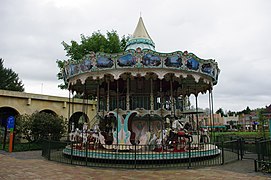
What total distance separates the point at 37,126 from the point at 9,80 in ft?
99.3

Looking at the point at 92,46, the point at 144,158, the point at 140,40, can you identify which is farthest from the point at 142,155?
the point at 92,46

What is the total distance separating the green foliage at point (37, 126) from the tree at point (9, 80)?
26.7 meters

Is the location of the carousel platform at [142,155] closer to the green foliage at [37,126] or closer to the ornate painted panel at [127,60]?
the ornate painted panel at [127,60]

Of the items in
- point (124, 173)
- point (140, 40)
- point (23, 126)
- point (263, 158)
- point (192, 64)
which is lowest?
point (124, 173)

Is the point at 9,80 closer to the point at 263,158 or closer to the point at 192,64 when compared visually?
the point at 192,64

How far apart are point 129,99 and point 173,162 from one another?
4921 mm

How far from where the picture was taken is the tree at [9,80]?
42312 mm

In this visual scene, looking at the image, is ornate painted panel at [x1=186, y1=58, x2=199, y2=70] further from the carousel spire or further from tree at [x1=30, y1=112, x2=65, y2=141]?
tree at [x1=30, y1=112, x2=65, y2=141]

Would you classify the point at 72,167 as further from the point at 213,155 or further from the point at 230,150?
the point at 230,150

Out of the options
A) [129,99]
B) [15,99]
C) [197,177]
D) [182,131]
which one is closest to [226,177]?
[197,177]

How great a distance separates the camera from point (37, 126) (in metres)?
18.8

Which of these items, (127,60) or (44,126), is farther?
(44,126)

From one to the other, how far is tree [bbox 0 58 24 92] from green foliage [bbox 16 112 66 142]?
26.7 meters

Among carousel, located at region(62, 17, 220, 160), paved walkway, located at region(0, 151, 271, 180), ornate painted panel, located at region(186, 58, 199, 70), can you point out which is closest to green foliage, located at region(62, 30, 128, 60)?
carousel, located at region(62, 17, 220, 160)
